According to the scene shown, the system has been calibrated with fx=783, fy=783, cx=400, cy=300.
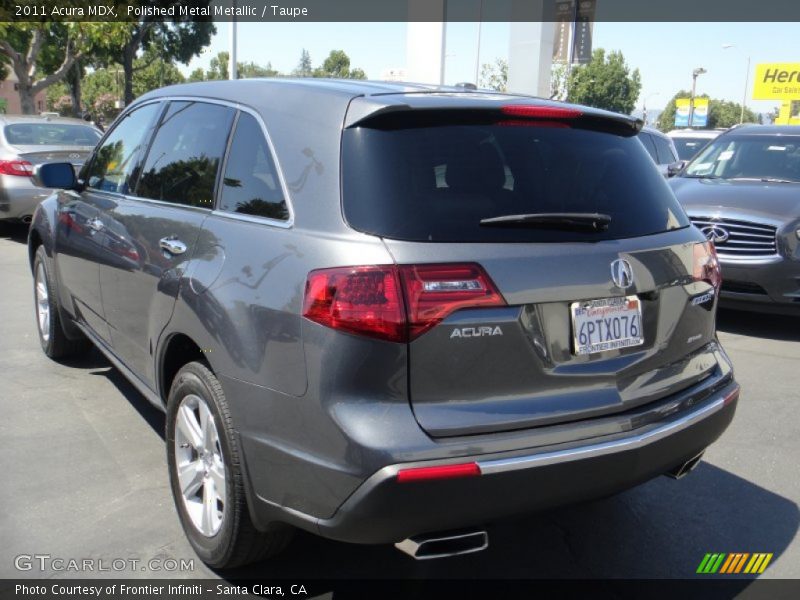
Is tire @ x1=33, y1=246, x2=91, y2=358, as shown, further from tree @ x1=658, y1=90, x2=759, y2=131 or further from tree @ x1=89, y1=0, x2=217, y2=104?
tree @ x1=658, y1=90, x2=759, y2=131

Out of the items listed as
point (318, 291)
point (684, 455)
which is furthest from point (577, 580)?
point (318, 291)

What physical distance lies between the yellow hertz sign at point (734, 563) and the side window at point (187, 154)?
8.08ft

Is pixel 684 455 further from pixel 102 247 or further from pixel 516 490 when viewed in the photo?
pixel 102 247

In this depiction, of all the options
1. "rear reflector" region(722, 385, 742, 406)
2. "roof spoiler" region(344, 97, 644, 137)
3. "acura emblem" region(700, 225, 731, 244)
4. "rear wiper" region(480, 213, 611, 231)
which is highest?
"roof spoiler" region(344, 97, 644, 137)

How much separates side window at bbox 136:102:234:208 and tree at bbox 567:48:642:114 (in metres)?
77.6

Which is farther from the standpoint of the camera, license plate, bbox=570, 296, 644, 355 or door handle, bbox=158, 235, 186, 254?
door handle, bbox=158, 235, 186, 254

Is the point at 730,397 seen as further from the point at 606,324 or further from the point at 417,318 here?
the point at 417,318

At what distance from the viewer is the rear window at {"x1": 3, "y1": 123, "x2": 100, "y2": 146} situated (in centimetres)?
1088

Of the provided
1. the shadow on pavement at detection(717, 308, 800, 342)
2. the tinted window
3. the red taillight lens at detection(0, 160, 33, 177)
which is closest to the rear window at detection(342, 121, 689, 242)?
the shadow on pavement at detection(717, 308, 800, 342)

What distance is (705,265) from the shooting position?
312 cm

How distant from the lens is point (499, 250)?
2.45 metres

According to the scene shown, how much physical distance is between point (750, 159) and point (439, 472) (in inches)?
288

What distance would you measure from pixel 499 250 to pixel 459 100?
634mm

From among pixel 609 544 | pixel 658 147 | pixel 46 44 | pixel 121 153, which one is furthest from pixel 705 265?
pixel 46 44
